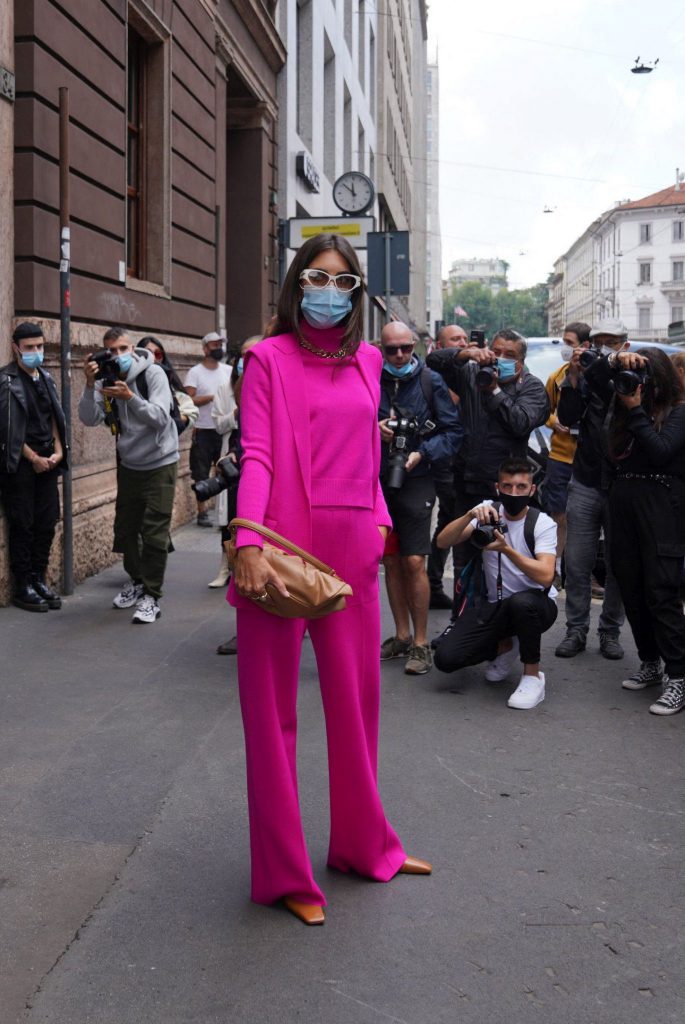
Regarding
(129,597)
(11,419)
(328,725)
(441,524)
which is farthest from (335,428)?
(441,524)

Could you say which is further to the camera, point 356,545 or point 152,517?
point 152,517

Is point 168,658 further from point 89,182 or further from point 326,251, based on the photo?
point 89,182

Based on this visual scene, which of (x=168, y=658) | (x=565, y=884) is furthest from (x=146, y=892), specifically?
(x=168, y=658)

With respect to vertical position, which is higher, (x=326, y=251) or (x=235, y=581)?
(x=326, y=251)

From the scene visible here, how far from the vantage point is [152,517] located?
8109 mm

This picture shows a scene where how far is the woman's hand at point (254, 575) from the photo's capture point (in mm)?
3443

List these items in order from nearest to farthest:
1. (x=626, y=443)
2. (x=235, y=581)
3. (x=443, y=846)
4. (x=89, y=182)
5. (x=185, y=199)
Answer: (x=235, y=581) < (x=443, y=846) < (x=626, y=443) < (x=89, y=182) < (x=185, y=199)

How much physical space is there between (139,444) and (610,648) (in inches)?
130

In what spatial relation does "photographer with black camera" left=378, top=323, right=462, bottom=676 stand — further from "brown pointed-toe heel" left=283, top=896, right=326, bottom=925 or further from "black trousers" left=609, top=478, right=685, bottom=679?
"brown pointed-toe heel" left=283, top=896, right=326, bottom=925

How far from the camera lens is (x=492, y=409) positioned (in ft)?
24.6

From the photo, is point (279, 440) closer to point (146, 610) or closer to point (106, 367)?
point (106, 367)

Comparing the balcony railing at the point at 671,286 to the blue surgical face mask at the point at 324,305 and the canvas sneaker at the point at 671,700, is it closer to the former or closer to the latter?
the canvas sneaker at the point at 671,700

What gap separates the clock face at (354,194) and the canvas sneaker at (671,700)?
1314 cm

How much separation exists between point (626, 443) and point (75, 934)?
3969 millimetres
